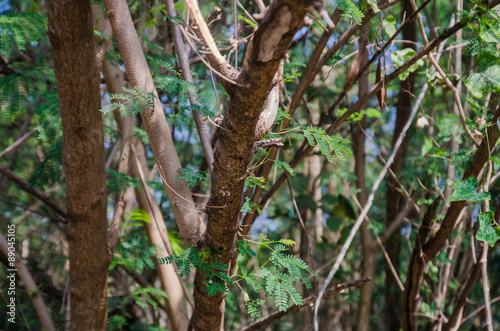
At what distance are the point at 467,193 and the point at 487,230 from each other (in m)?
0.14

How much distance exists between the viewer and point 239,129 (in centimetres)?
97

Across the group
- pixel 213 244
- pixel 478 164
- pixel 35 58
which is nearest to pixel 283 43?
pixel 213 244

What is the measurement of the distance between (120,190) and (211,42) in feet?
4.47

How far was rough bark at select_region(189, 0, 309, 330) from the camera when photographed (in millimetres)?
769

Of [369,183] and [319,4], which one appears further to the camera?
[369,183]

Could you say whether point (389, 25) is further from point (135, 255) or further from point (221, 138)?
point (135, 255)

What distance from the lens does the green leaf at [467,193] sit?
1.35 m

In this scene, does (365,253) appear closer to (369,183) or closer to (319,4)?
(369,183)

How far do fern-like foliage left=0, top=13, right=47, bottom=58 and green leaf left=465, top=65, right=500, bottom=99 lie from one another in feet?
6.39

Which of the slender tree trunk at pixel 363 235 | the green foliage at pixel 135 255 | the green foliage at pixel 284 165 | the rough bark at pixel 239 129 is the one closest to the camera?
the rough bark at pixel 239 129

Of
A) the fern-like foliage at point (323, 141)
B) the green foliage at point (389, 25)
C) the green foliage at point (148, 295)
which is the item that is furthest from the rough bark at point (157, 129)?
the green foliage at point (389, 25)

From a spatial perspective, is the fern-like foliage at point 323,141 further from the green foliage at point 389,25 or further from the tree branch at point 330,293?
the green foliage at point 389,25

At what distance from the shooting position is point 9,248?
77.5 inches

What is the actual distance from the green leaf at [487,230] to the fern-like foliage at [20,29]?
206 centimetres
